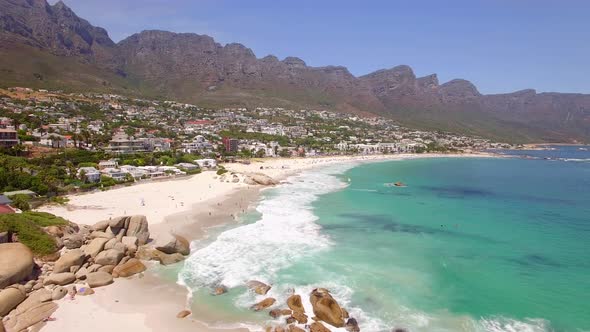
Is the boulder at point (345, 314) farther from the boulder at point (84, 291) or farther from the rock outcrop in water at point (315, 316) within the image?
the boulder at point (84, 291)

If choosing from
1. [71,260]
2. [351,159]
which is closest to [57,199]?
[71,260]

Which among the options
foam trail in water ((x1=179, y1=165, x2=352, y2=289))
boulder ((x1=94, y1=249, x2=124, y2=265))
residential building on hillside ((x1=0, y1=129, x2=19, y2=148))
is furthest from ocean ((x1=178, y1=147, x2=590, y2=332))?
residential building on hillside ((x1=0, y1=129, x2=19, y2=148))

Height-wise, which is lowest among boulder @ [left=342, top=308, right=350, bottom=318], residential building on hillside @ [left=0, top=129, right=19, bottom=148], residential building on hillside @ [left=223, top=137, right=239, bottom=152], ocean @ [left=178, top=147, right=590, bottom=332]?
ocean @ [left=178, top=147, right=590, bottom=332]

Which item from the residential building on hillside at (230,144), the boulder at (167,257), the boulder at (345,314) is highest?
the residential building on hillside at (230,144)

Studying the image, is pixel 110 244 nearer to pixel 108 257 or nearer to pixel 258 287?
pixel 108 257

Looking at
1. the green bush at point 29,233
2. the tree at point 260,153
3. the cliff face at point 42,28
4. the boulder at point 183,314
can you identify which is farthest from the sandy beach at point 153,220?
the cliff face at point 42,28

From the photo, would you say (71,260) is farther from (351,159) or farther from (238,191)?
(351,159)

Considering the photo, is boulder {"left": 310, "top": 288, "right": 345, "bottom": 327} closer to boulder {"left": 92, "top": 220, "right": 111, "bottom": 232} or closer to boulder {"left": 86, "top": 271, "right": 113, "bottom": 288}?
boulder {"left": 86, "top": 271, "right": 113, "bottom": 288}
